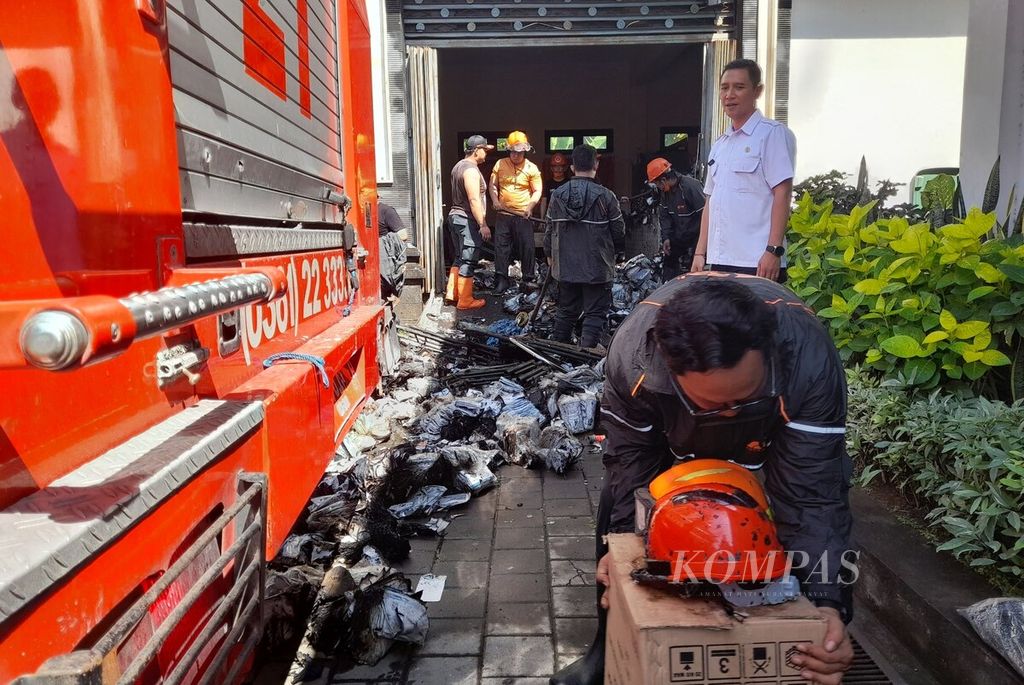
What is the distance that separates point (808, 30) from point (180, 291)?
31.5ft

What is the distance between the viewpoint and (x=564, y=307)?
7.42 meters

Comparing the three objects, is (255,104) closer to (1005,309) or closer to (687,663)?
(687,663)

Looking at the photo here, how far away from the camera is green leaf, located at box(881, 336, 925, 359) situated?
3422mm

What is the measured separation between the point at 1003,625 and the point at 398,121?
799 centimetres

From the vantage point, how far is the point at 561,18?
8.90 meters

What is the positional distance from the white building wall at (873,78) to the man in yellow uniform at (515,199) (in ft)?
10.8

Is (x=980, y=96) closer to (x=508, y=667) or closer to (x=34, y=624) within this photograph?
(x=508, y=667)

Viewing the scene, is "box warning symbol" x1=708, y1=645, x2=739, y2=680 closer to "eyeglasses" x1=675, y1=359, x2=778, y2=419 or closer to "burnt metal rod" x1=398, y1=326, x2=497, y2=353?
"eyeglasses" x1=675, y1=359, x2=778, y2=419

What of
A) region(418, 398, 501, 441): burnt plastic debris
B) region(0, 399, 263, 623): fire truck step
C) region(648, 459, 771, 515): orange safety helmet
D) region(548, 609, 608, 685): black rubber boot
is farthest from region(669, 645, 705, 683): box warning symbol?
region(418, 398, 501, 441): burnt plastic debris

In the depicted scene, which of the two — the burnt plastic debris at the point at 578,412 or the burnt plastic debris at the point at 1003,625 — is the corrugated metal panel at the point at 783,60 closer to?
the burnt plastic debris at the point at 578,412

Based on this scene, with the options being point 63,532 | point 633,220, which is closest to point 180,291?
point 63,532

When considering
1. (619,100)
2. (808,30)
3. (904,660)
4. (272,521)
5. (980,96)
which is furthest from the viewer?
(619,100)

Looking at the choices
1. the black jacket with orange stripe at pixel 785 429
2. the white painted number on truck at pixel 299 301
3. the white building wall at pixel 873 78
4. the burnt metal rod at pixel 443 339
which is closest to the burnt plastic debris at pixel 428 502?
the white painted number on truck at pixel 299 301

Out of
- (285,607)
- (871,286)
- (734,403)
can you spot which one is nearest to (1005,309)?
(871,286)
